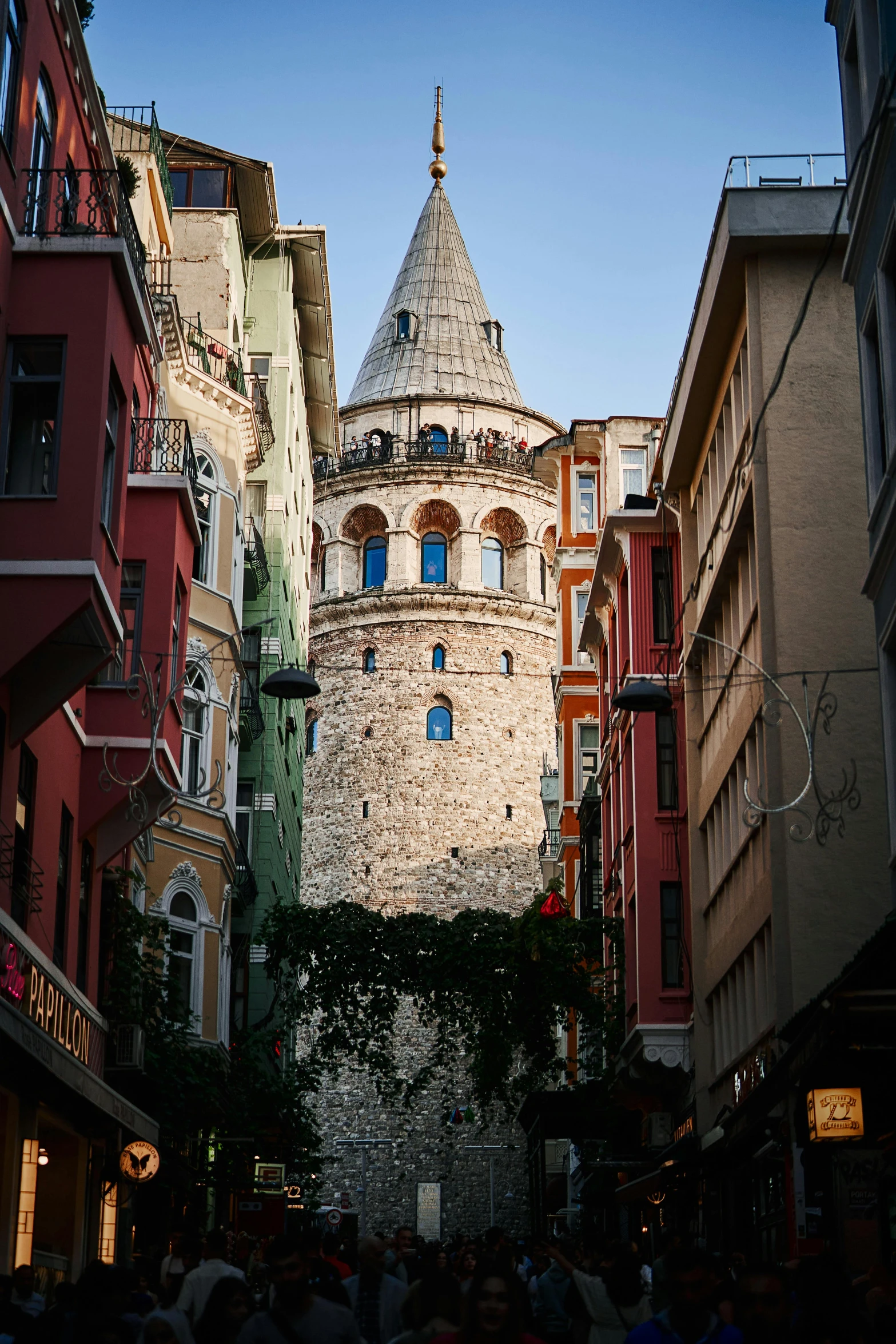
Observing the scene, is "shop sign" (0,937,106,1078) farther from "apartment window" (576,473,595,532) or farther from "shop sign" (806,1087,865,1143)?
"apartment window" (576,473,595,532)

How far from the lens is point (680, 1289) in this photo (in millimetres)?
8039

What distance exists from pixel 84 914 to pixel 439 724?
41932mm

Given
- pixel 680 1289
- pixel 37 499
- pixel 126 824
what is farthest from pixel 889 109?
pixel 126 824

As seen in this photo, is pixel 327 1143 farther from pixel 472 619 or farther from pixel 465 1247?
pixel 465 1247

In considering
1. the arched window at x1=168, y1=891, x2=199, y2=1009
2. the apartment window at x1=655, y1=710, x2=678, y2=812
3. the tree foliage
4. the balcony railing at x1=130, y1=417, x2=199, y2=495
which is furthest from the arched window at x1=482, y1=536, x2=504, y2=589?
the balcony railing at x1=130, y1=417, x2=199, y2=495

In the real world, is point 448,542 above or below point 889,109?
above

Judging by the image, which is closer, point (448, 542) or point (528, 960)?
point (528, 960)

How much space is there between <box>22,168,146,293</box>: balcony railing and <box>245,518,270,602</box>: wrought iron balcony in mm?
18255

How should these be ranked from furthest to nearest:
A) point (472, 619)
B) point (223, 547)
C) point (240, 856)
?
1. point (472, 619)
2. point (240, 856)
3. point (223, 547)

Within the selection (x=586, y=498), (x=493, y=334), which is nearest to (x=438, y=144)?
(x=493, y=334)

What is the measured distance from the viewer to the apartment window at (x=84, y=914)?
2091cm

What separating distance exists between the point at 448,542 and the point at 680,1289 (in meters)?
58.3

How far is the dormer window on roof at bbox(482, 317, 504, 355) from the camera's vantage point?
7019 centimetres

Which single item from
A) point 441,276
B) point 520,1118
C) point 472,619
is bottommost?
point 520,1118
